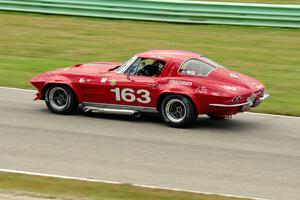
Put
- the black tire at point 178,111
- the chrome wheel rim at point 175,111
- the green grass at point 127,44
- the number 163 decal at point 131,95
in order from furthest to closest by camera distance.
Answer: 1. the green grass at point 127,44
2. the number 163 decal at point 131,95
3. the chrome wheel rim at point 175,111
4. the black tire at point 178,111

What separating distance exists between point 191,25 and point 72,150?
13196 mm

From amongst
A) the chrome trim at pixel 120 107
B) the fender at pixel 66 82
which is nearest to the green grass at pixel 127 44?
the fender at pixel 66 82

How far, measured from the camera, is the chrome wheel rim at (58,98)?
47.0 ft

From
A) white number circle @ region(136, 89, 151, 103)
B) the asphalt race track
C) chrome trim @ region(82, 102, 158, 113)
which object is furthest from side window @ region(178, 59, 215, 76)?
the asphalt race track

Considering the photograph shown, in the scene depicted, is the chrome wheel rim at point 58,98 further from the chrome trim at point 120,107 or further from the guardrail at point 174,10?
the guardrail at point 174,10

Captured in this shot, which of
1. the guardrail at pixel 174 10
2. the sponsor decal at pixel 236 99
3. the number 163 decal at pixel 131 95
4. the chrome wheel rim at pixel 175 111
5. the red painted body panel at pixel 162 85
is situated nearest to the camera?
the sponsor decal at pixel 236 99

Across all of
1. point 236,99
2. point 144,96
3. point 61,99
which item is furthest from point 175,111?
point 61,99

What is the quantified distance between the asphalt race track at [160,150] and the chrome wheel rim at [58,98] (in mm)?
258

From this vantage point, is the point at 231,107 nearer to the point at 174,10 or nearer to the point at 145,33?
the point at 145,33

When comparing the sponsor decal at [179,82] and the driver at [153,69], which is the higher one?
the driver at [153,69]

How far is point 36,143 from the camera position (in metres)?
12.2

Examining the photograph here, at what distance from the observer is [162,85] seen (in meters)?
13.4

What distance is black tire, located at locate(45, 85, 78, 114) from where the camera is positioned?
560 inches

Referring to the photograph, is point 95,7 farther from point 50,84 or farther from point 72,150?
point 72,150
